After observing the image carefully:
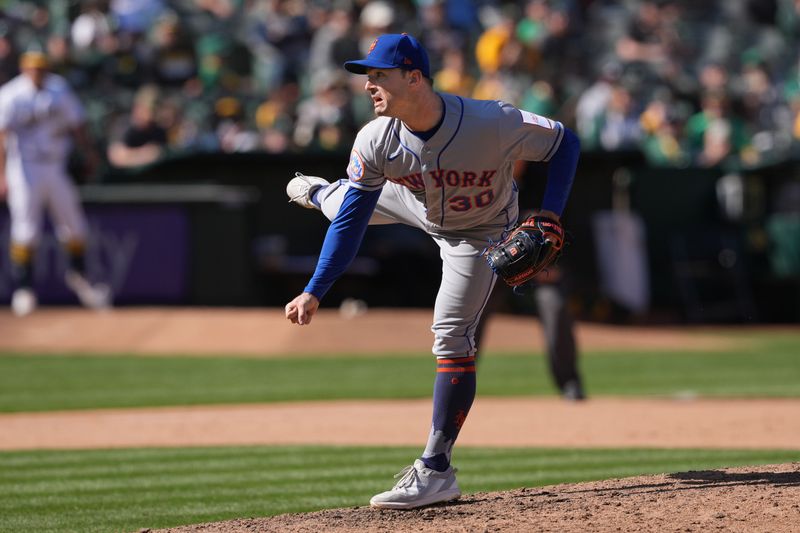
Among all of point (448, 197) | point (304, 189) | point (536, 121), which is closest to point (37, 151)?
point (304, 189)

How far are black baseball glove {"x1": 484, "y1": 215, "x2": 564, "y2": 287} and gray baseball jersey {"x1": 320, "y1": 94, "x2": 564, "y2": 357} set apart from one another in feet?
0.59

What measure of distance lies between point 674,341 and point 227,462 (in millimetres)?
8226

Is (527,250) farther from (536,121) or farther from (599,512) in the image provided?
(599,512)

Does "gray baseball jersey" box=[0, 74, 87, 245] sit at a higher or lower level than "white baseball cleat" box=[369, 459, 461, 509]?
higher

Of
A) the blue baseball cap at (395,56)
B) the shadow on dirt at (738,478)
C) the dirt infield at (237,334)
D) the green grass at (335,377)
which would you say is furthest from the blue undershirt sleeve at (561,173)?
the dirt infield at (237,334)

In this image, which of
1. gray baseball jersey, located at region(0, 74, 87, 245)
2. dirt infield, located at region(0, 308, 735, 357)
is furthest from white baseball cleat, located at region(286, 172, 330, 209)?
gray baseball jersey, located at region(0, 74, 87, 245)

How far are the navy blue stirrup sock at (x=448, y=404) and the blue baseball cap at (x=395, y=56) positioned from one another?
1200mm

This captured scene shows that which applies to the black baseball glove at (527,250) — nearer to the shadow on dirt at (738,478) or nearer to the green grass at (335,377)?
the shadow on dirt at (738,478)

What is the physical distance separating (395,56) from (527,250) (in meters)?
0.91

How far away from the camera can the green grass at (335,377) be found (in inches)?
417

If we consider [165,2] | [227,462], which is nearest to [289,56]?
[165,2]

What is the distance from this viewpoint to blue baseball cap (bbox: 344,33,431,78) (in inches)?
202

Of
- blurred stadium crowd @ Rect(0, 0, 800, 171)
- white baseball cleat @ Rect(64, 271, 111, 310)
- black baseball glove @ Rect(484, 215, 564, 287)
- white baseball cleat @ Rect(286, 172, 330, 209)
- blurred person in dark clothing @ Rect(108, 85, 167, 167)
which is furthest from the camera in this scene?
blurred stadium crowd @ Rect(0, 0, 800, 171)

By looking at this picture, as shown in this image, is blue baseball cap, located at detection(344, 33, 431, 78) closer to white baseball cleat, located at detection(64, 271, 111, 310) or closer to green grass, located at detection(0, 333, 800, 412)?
green grass, located at detection(0, 333, 800, 412)
